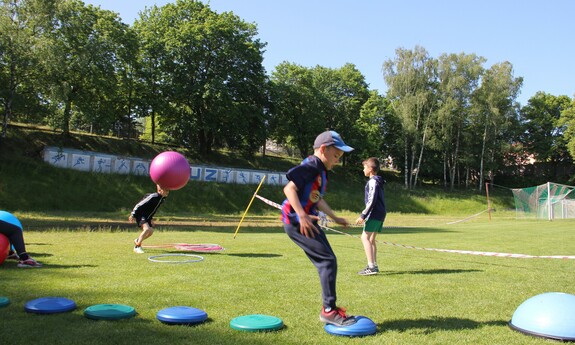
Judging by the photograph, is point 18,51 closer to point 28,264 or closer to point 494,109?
point 28,264

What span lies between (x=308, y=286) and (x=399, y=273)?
2497 millimetres

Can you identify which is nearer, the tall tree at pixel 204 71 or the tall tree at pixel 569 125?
the tall tree at pixel 204 71

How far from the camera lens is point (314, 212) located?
5.23 meters

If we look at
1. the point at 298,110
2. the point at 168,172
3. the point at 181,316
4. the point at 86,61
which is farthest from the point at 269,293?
the point at 298,110

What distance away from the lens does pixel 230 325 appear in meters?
4.64

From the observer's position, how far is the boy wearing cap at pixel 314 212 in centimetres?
478

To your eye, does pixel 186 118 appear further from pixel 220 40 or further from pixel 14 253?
pixel 14 253

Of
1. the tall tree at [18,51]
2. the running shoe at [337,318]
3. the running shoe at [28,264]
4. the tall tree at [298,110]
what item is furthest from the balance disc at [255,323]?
the tall tree at [298,110]

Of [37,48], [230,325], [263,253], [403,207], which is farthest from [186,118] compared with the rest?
[230,325]

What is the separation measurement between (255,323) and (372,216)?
4567 mm

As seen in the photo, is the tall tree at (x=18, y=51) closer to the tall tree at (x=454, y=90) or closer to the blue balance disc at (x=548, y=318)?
the blue balance disc at (x=548, y=318)

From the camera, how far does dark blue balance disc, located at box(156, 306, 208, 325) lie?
4.62m

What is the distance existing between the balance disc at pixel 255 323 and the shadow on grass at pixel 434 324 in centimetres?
120

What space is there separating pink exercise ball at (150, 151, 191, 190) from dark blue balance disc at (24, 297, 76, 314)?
219 inches
